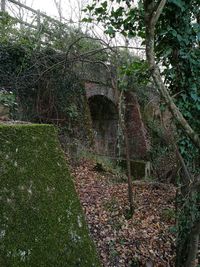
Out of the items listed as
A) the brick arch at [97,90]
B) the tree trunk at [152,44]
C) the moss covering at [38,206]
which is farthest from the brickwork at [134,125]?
the moss covering at [38,206]

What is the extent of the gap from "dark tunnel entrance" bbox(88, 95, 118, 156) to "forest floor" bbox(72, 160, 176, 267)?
435 cm

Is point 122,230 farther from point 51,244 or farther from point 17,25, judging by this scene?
point 17,25

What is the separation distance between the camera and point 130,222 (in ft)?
16.7

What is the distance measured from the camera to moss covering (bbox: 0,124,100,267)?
1909 millimetres

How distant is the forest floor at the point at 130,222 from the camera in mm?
4234

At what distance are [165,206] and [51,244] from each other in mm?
4234

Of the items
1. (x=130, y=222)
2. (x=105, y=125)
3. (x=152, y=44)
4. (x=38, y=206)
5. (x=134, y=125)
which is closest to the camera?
(x=38, y=206)

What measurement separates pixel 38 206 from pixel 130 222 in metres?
3.26

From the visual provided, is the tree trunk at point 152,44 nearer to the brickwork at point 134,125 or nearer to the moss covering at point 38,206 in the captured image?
the moss covering at point 38,206

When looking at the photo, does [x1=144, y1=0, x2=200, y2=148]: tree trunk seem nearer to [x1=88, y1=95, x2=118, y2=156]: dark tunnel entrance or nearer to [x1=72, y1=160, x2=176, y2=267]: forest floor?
[x1=72, y1=160, x2=176, y2=267]: forest floor

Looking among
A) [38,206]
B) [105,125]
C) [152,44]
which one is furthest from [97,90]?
[38,206]

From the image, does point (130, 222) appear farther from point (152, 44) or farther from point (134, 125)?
point (134, 125)

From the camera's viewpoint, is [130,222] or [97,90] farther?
[97,90]

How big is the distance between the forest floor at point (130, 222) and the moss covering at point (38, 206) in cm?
186
